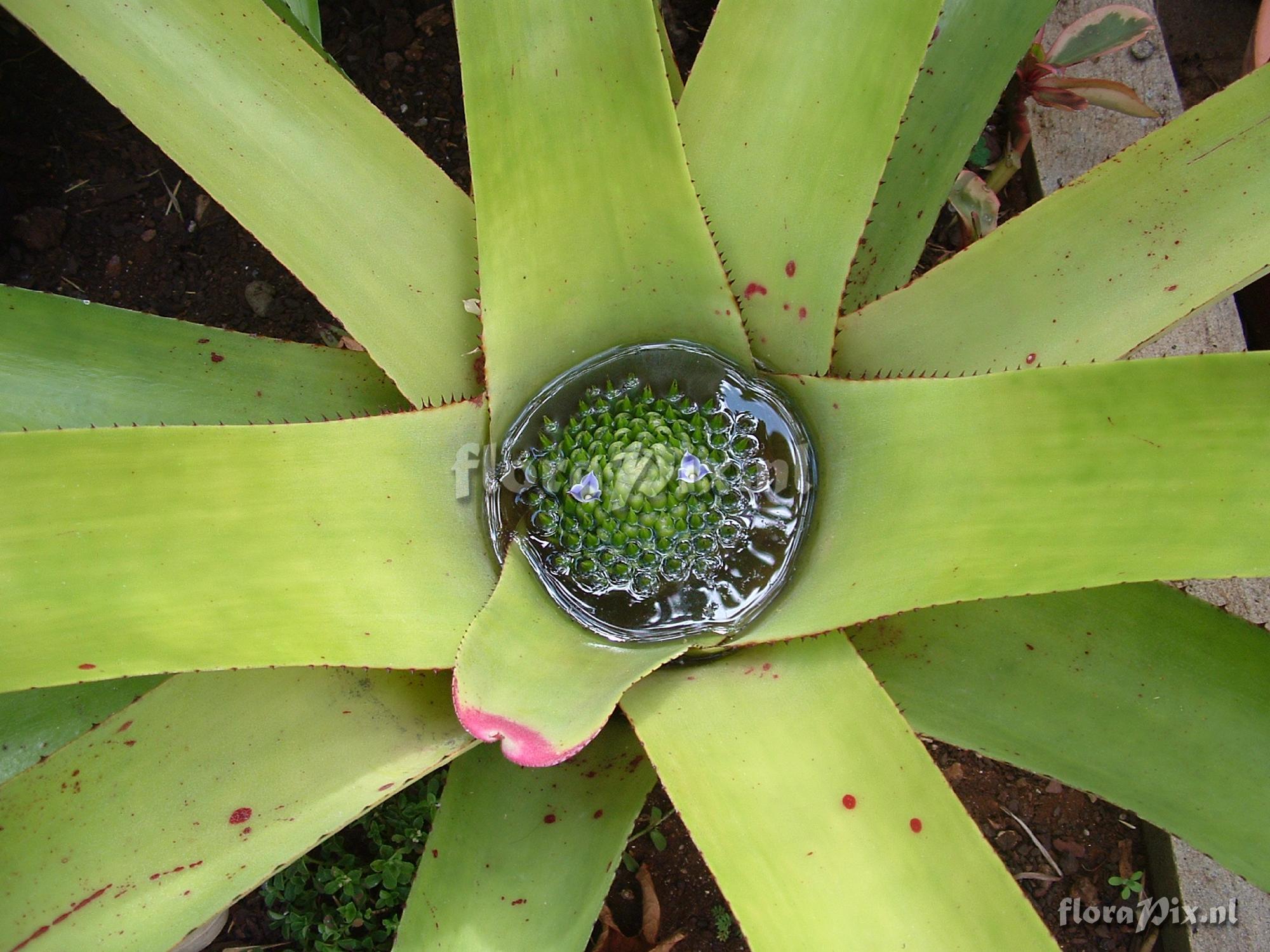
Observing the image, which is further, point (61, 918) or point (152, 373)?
point (152, 373)

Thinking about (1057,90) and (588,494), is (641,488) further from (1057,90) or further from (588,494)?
(1057,90)

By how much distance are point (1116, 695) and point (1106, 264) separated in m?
0.51

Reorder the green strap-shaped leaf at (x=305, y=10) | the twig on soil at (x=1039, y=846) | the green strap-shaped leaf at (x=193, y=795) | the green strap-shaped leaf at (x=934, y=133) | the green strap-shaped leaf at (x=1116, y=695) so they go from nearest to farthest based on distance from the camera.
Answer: the green strap-shaped leaf at (x=193, y=795) → the green strap-shaped leaf at (x=1116, y=695) → the green strap-shaped leaf at (x=934, y=133) → the green strap-shaped leaf at (x=305, y=10) → the twig on soil at (x=1039, y=846)

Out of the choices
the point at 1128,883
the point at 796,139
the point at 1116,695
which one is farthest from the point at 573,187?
the point at 1128,883

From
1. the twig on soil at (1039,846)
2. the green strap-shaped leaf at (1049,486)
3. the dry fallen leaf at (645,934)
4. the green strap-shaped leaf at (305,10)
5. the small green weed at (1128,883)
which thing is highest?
the green strap-shaped leaf at (305,10)

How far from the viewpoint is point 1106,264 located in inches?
42.2

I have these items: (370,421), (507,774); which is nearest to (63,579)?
(370,421)

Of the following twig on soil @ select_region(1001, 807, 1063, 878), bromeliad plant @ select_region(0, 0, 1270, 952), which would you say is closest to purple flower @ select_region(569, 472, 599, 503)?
bromeliad plant @ select_region(0, 0, 1270, 952)

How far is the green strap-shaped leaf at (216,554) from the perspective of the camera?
2.61 feet

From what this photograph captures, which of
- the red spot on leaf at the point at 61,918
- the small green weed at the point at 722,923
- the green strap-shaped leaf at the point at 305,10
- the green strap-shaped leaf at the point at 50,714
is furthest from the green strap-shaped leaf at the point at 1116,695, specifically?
the green strap-shaped leaf at the point at 305,10

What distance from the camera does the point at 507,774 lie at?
1.14 metres

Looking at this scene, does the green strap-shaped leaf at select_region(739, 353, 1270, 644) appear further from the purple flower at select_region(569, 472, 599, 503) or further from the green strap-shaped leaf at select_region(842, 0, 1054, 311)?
the green strap-shaped leaf at select_region(842, 0, 1054, 311)

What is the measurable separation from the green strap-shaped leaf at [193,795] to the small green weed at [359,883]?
62cm

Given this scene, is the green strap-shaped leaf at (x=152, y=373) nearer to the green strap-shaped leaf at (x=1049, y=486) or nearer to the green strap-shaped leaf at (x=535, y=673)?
the green strap-shaped leaf at (x=535, y=673)
